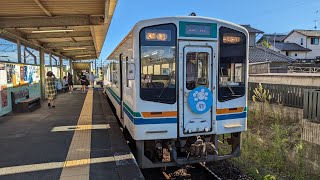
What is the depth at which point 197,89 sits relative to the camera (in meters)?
4.97

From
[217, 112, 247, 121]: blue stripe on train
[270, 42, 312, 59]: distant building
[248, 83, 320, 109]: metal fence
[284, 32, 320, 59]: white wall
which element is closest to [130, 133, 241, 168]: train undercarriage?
[217, 112, 247, 121]: blue stripe on train

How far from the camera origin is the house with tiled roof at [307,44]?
50.6 meters

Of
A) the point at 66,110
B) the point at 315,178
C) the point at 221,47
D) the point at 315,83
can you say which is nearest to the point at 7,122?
the point at 66,110

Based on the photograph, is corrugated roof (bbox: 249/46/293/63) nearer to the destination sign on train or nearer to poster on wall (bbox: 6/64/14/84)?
poster on wall (bbox: 6/64/14/84)

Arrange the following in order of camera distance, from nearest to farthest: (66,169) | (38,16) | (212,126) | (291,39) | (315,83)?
(66,169) → (212,126) → (38,16) → (315,83) → (291,39)

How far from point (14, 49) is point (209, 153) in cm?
959

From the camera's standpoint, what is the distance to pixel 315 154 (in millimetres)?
7238

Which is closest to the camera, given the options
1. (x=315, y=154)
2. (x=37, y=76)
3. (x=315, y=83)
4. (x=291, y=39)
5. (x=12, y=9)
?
(x=315, y=154)

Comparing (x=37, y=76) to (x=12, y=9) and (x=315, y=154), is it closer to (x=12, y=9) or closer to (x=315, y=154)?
(x=12, y=9)

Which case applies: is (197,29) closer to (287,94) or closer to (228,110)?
(228,110)

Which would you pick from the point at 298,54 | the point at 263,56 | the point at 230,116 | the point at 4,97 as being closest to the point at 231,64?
the point at 230,116

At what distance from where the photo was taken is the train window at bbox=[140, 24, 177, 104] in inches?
189

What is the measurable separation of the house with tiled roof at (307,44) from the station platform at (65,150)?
163 feet

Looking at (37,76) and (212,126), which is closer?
(212,126)
